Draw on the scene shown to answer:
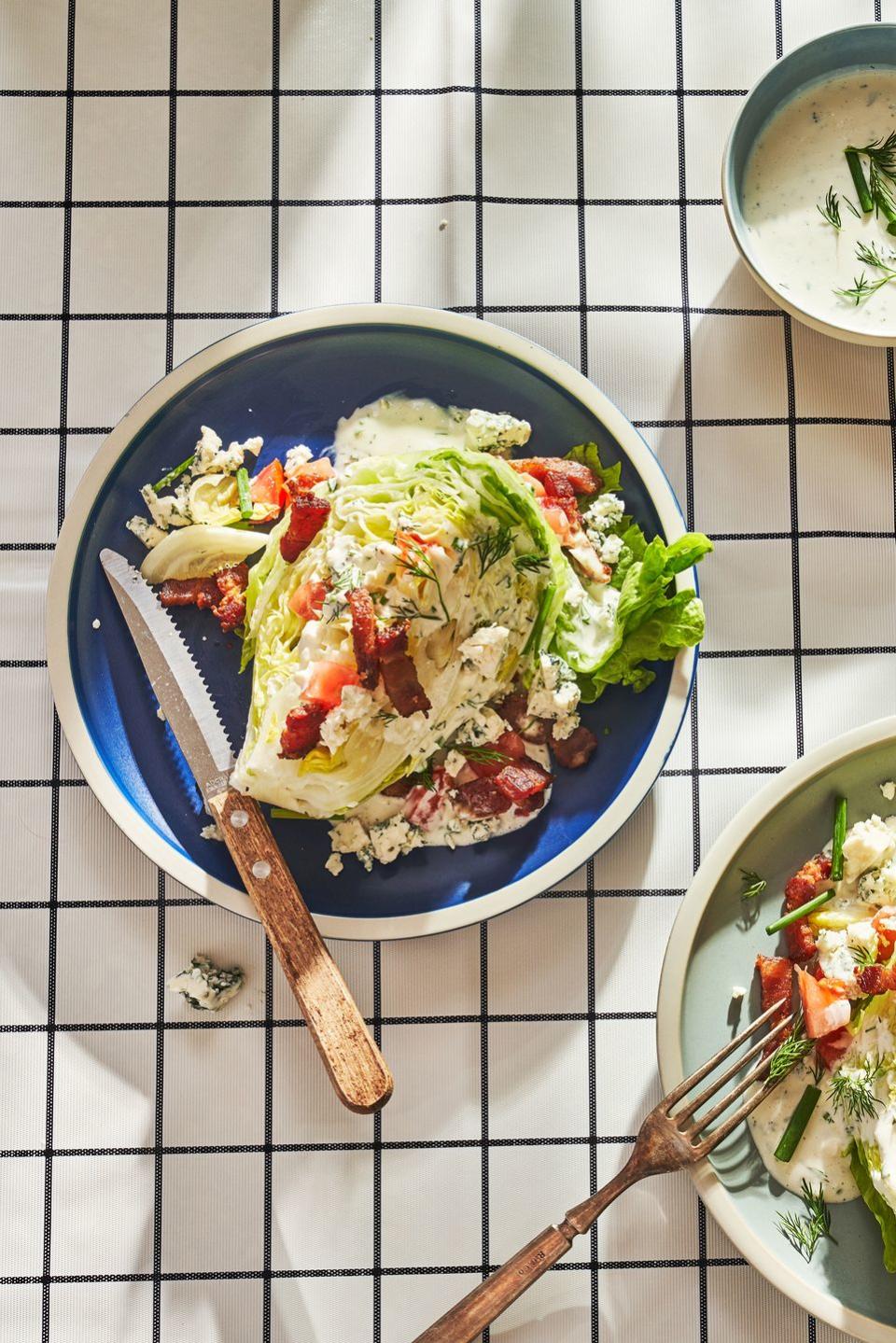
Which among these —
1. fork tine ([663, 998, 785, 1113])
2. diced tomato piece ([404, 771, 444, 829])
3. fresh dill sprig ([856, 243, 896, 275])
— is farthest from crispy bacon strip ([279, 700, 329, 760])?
fresh dill sprig ([856, 243, 896, 275])

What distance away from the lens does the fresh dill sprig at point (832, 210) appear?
211 centimetres

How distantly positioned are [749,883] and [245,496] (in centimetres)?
110

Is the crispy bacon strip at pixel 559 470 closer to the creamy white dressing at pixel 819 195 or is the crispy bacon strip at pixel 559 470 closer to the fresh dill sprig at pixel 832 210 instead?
the creamy white dressing at pixel 819 195

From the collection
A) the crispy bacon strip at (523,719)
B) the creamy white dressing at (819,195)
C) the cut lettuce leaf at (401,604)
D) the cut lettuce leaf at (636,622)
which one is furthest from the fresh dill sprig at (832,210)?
the crispy bacon strip at (523,719)

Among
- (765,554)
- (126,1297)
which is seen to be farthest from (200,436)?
(126,1297)

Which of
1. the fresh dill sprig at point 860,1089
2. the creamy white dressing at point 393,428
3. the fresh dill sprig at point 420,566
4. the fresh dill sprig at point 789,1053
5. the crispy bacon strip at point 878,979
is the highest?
the creamy white dressing at point 393,428

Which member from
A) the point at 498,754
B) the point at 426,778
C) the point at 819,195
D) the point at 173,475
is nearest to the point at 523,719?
the point at 498,754

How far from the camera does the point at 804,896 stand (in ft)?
6.63

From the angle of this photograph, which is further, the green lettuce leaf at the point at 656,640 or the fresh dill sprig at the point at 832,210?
the fresh dill sprig at the point at 832,210

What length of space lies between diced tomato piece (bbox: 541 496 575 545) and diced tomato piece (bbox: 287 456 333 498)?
380 millimetres

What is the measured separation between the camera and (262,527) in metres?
2.10

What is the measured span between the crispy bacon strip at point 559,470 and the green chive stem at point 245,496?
46 cm

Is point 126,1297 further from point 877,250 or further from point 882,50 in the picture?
point 882,50

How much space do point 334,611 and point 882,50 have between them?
141 cm
